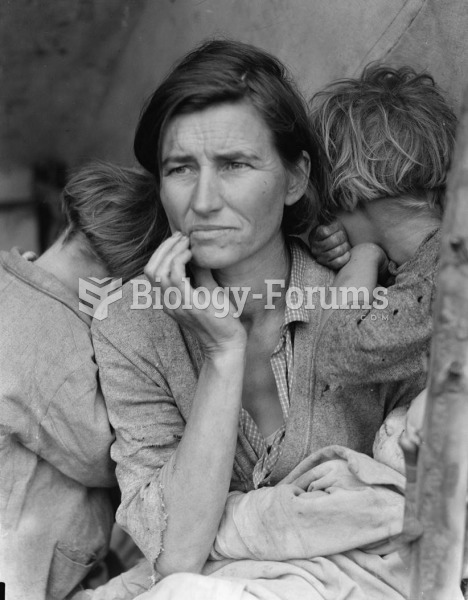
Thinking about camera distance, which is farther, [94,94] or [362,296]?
[94,94]

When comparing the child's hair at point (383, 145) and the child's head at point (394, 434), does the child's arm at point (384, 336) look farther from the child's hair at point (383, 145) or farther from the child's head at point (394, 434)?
the child's hair at point (383, 145)

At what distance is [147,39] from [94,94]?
10.6 inches

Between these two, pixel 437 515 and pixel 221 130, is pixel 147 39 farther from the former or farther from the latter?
pixel 437 515

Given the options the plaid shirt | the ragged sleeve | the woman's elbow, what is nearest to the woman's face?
the plaid shirt

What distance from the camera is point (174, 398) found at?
8.14 feet

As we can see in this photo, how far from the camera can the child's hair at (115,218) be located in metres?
2.65

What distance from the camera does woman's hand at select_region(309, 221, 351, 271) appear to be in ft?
8.50

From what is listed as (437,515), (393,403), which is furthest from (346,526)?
(437,515)

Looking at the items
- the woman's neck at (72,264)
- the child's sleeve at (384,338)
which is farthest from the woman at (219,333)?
the woman's neck at (72,264)

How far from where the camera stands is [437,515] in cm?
155

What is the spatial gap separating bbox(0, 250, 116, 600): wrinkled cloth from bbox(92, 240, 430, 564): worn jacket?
0.28 feet

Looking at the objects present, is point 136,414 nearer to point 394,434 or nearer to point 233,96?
point 394,434

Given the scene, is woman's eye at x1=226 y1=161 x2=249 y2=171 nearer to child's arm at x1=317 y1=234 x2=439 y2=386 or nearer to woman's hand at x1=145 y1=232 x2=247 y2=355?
woman's hand at x1=145 y1=232 x2=247 y2=355

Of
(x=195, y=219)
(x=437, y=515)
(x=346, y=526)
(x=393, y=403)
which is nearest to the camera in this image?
(x=437, y=515)
